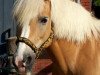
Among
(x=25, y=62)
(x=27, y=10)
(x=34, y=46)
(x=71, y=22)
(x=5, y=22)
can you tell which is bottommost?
(x=5, y=22)

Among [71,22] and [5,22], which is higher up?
[71,22]

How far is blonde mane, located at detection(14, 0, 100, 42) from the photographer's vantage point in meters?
3.72

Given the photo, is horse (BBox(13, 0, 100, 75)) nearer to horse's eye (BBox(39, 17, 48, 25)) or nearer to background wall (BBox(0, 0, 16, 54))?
horse's eye (BBox(39, 17, 48, 25))

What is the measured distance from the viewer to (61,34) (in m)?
3.82

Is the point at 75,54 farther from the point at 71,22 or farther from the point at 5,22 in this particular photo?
the point at 5,22

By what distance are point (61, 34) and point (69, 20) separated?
16 cm

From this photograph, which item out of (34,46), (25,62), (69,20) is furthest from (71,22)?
(25,62)

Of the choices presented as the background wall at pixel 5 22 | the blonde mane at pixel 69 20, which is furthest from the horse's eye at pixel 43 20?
the background wall at pixel 5 22

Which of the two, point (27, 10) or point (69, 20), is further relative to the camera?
point (69, 20)

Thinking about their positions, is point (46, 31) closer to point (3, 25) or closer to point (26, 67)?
point (26, 67)

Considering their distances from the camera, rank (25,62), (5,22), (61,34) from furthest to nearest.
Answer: (5,22), (61,34), (25,62)

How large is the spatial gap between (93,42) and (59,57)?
1.21 feet

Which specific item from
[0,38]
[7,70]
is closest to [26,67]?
[7,70]

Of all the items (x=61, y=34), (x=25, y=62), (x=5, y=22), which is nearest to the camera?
(x=25, y=62)
